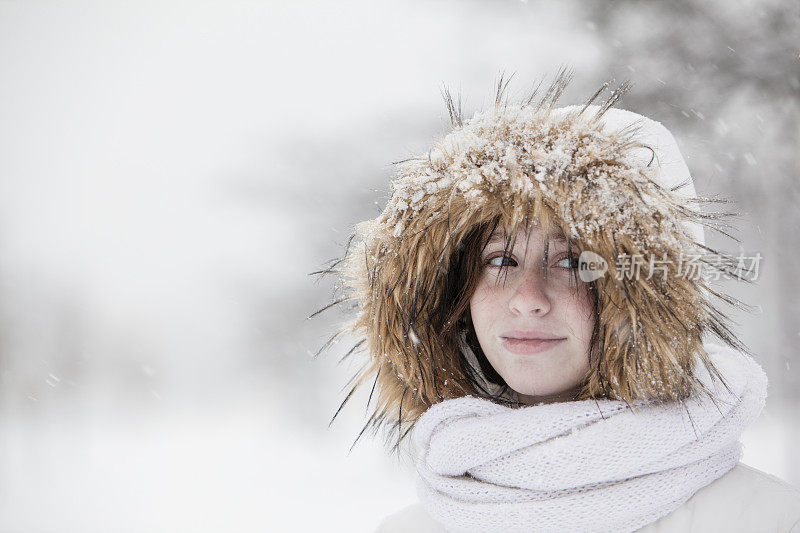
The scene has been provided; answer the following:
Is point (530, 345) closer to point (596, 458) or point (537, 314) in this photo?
point (537, 314)

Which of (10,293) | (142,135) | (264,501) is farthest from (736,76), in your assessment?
(142,135)

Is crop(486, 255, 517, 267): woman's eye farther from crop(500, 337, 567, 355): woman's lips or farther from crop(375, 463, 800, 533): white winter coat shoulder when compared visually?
crop(375, 463, 800, 533): white winter coat shoulder

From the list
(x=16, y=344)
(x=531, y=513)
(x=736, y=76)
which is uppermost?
(x=736, y=76)

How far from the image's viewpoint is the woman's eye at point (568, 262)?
3.87 feet

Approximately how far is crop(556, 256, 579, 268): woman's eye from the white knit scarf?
10.3 inches

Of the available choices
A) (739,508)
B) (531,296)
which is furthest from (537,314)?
(739,508)

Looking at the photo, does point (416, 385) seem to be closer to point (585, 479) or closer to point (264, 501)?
point (585, 479)

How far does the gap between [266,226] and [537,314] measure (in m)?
4.64

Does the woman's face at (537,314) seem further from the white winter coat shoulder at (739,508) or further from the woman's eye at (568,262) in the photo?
the white winter coat shoulder at (739,508)

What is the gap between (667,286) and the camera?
113cm

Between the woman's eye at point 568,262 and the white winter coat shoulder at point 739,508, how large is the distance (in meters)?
0.46

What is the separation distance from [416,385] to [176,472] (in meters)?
5.76

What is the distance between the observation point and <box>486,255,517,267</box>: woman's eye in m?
1.24

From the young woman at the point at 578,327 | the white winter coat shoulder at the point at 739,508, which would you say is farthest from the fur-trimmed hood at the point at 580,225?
the white winter coat shoulder at the point at 739,508
